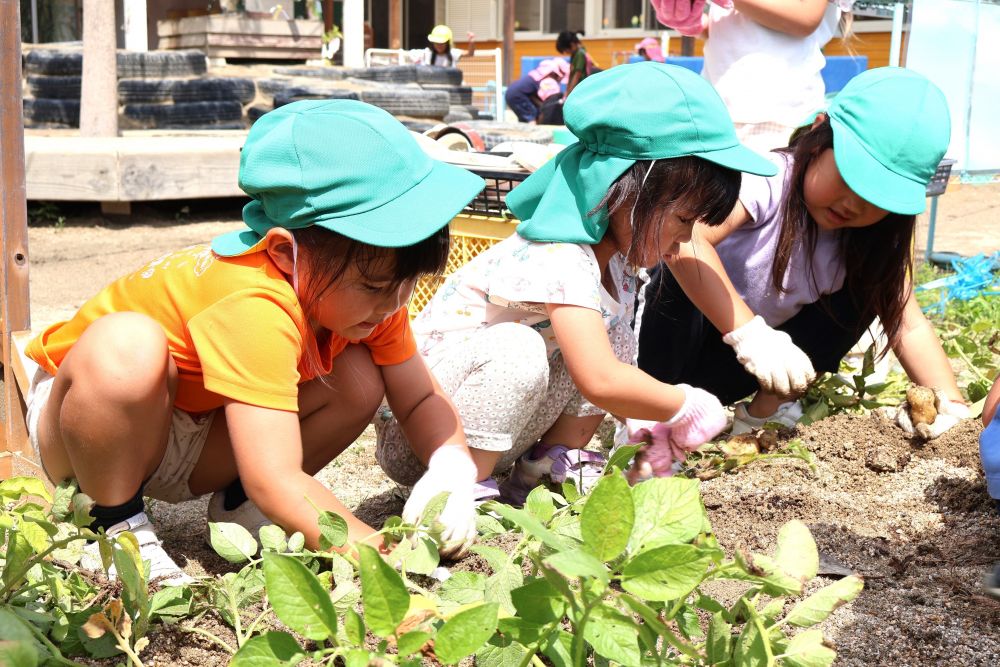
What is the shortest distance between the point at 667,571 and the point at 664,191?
1.01 meters

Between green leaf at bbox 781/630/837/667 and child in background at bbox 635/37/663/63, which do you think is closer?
green leaf at bbox 781/630/837/667

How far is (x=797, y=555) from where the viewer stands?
956 mm

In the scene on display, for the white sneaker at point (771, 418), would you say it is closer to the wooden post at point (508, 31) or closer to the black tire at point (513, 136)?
the black tire at point (513, 136)

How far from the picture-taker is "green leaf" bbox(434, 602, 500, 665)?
799 millimetres

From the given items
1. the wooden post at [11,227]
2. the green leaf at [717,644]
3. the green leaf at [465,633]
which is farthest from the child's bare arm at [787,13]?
the green leaf at [465,633]

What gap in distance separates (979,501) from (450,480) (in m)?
0.91

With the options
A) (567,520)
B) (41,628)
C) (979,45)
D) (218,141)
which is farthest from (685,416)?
(218,141)

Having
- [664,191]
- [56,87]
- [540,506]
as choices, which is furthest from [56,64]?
[540,506]

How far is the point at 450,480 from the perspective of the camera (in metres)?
1.53

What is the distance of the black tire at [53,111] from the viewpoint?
725 cm

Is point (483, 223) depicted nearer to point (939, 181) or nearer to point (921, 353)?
point (921, 353)

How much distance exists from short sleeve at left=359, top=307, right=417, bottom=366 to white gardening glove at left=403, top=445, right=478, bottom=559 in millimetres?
170

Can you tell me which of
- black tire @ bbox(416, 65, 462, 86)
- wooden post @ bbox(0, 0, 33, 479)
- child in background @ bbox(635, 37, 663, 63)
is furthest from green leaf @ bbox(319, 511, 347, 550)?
child in background @ bbox(635, 37, 663, 63)

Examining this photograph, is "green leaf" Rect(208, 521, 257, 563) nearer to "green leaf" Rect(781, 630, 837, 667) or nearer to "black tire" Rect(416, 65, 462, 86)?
"green leaf" Rect(781, 630, 837, 667)
